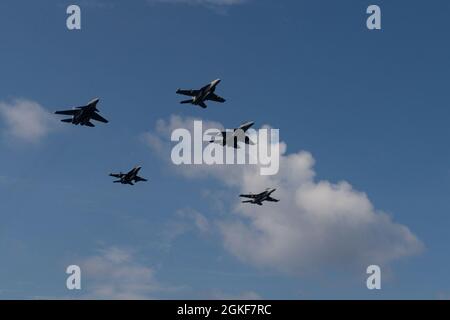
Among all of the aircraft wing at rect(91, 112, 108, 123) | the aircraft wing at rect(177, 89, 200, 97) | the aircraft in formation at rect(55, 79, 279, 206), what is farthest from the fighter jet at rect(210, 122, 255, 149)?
the aircraft wing at rect(91, 112, 108, 123)

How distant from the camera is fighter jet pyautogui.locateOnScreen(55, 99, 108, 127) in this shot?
128m

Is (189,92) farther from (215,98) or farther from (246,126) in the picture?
(246,126)

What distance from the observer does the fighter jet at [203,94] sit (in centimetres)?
12716

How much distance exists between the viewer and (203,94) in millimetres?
129375

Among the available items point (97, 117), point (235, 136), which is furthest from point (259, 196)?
point (97, 117)

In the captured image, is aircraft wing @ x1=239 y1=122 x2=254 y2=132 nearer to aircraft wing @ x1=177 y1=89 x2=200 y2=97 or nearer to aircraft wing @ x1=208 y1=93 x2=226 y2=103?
aircraft wing @ x1=208 y1=93 x2=226 y2=103

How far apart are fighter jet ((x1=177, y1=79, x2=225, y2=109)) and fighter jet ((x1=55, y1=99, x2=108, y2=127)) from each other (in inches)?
811

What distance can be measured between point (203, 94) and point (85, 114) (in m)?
28.8
